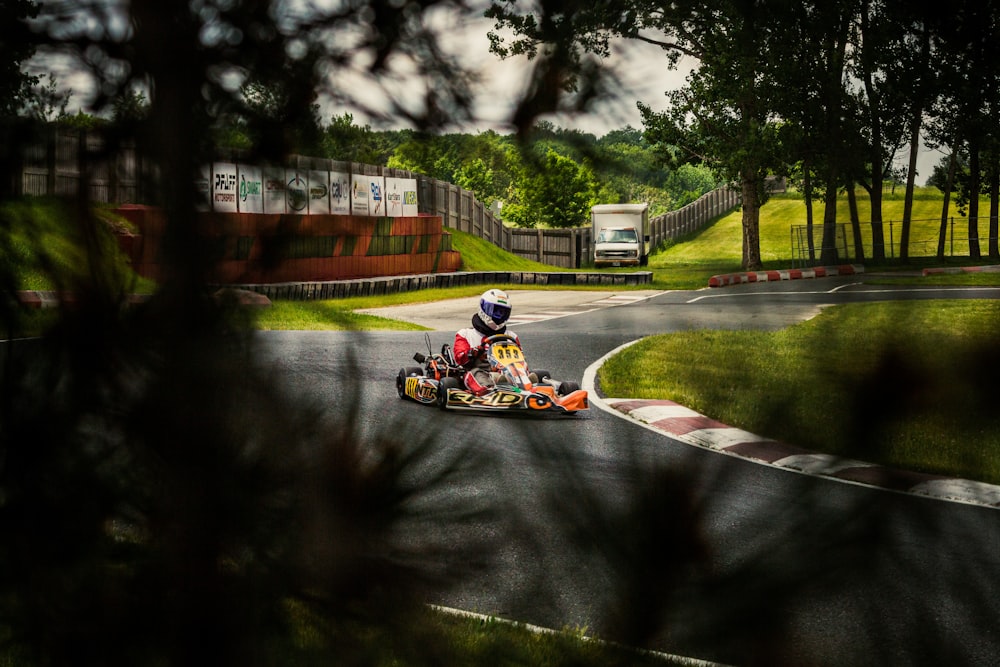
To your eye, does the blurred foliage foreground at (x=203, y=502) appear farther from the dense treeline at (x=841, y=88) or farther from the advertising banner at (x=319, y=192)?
the dense treeline at (x=841, y=88)

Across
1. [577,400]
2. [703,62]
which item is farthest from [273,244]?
[577,400]

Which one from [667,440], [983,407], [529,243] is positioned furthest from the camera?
[529,243]

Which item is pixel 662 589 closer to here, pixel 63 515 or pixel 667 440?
pixel 667 440

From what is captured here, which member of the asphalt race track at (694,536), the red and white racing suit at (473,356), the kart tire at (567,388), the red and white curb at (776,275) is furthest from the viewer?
the red and white racing suit at (473,356)

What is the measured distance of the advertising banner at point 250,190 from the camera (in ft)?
3.94

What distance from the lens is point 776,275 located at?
3.60 feet

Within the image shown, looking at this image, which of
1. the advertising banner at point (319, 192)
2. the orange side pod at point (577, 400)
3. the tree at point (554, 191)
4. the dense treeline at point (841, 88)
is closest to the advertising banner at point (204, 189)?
the advertising banner at point (319, 192)

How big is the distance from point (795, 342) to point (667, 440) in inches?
9.8

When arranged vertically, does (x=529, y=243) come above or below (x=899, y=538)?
above

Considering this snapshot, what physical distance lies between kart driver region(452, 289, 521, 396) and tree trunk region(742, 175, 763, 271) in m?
7.93

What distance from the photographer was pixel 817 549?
0.91m

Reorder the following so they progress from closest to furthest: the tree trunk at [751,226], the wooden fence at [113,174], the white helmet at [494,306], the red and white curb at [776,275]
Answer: the red and white curb at [776,275]
the tree trunk at [751,226]
the wooden fence at [113,174]
the white helmet at [494,306]

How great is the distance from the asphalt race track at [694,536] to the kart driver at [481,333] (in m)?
8.04

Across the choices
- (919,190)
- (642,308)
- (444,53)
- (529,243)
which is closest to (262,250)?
(444,53)
